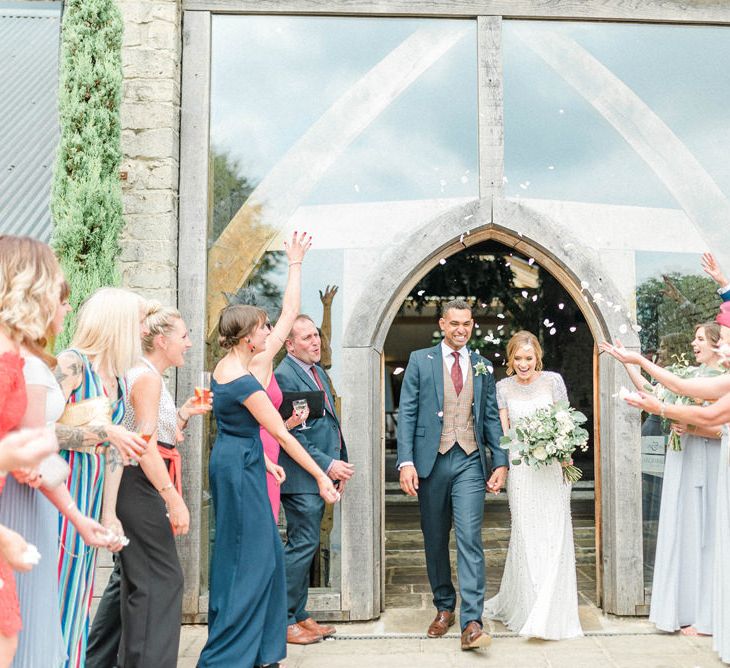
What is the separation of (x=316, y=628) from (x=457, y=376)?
1.82 m

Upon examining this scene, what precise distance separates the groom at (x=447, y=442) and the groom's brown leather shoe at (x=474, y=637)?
31 centimetres

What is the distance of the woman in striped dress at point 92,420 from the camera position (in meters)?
2.98

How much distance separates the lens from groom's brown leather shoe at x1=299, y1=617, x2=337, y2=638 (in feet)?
15.8

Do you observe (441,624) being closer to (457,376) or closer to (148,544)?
(457,376)

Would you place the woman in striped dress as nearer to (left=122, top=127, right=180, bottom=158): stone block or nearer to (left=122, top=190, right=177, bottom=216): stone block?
(left=122, top=190, right=177, bottom=216): stone block

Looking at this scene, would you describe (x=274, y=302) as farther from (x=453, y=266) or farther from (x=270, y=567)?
(x=453, y=266)

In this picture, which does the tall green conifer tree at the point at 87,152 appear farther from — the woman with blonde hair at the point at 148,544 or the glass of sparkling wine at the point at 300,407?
the woman with blonde hair at the point at 148,544

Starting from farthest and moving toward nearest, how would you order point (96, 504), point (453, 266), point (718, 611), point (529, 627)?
point (453, 266), point (529, 627), point (718, 611), point (96, 504)

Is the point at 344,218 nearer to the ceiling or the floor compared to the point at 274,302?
nearer to the ceiling

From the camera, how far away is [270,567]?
3812 millimetres

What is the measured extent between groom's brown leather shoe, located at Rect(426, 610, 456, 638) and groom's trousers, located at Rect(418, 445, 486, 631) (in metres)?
0.04

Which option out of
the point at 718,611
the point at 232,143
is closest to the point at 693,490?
the point at 718,611

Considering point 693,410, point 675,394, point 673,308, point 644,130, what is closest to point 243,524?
point 693,410

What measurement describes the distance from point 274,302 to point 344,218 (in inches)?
30.3
